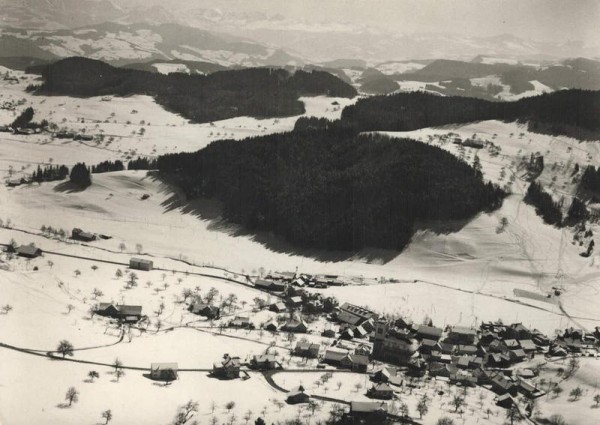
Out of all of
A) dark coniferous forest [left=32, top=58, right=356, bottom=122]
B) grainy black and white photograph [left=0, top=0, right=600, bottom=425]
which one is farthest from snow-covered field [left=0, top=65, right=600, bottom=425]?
dark coniferous forest [left=32, top=58, right=356, bottom=122]

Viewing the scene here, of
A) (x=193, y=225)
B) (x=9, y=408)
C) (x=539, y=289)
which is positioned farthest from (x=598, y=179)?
(x=9, y=408)

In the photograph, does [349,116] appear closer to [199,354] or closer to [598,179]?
[598,179]

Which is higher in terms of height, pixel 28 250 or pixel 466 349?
pixel 28 250

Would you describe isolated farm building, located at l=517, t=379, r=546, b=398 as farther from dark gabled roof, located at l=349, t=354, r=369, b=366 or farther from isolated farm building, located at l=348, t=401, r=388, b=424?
isolated farm building, located at l=348, t=401, r=388, b=424

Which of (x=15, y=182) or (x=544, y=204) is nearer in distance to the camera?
(x=544, y=204)

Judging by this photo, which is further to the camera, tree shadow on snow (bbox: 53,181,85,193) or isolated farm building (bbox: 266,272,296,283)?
tree shadow on snow (bbox: 53,181,85,193)

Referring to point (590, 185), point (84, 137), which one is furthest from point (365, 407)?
point (84, 137)

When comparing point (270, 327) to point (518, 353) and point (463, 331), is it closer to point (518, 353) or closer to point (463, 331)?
point (463, 331)
